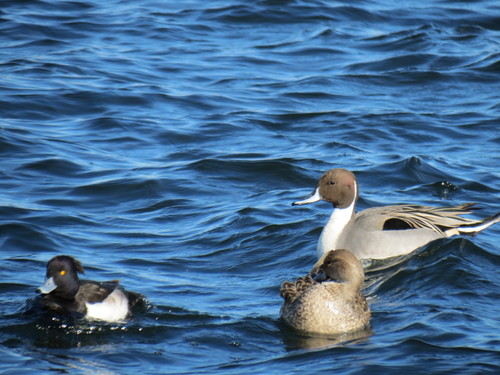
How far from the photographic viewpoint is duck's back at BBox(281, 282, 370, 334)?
25.1 feet

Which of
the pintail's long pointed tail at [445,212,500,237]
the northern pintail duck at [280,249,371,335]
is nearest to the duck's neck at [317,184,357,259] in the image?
the pintail's long pointed tail at [445,212,500,237]

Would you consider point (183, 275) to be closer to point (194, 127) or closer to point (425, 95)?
point (194, 127)

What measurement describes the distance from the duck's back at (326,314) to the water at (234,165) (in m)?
0.12

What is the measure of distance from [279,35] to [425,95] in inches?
157

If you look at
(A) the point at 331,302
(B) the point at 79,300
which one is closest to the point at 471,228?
(A) the point at 331,302

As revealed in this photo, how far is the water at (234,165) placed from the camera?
7473 mm

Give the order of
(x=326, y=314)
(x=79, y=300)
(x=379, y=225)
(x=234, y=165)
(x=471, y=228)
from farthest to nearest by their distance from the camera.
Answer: (x=234, y=165) → (x=471, y=228) → (x=379, y=225) → (x=79, y=300) → (x=326, y=314)

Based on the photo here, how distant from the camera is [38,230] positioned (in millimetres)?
10359

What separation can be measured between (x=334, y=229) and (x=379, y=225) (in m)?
0.45

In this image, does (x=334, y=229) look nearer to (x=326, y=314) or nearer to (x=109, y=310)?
(x=326, y=314)

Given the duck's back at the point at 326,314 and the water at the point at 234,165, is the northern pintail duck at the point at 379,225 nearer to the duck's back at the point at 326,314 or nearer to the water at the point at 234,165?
the water at the point at 234,165

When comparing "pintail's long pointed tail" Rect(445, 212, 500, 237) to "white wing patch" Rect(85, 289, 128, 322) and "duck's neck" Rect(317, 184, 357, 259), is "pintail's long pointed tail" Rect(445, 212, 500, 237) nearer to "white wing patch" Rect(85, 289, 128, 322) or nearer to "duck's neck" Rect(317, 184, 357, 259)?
"duck's neck" Rect(317, 184, 357, 259)

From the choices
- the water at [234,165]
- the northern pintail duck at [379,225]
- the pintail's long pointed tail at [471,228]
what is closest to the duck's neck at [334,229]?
the northern pintail duck at [379,225]

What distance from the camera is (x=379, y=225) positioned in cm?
1005
